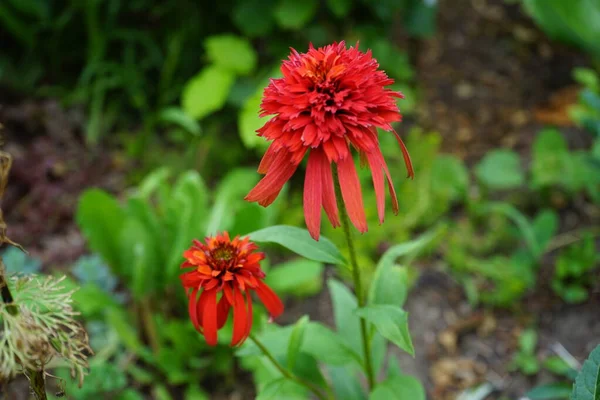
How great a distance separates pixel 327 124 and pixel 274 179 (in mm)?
114

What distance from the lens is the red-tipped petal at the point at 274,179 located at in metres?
0.88

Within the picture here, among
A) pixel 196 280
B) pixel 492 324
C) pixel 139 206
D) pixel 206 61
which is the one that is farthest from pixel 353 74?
pixel 206 61

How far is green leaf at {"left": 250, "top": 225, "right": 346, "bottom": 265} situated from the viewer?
1.05 metres

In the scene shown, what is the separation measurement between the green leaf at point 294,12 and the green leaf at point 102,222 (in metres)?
0.97

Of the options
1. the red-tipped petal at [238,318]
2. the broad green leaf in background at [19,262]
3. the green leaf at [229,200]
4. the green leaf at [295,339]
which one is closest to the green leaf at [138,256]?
the green leaf at [229,200]

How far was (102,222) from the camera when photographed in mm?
1942

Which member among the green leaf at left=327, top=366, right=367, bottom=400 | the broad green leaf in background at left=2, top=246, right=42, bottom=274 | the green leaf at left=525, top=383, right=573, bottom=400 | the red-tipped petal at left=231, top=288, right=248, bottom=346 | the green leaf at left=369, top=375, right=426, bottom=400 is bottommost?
the green leaf at left=525, top=383, right=573, bottom=400

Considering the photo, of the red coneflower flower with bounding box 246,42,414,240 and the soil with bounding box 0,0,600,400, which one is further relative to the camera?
the soil with bounding box 0,0,600,400

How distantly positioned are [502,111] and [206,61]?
1.45 m

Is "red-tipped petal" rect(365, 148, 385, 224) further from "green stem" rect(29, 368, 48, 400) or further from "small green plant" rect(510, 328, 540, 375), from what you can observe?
"small green plant" rect(510, 328, 540, 375)

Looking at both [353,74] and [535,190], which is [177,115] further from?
[353,74]

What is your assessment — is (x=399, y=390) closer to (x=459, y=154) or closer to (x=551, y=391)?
(x=551, y=391)

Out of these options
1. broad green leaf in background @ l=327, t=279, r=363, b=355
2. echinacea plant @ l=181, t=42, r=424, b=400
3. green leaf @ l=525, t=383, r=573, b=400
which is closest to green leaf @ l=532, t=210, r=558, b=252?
green leaf @ l=525, t=383, r=573, b=400

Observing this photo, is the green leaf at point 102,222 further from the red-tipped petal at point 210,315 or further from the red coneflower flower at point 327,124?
the red coneflower flower at point 327,124
